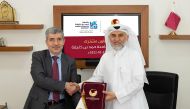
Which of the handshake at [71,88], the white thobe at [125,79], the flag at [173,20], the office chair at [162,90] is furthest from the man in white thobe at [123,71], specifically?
the flag at [173,20]

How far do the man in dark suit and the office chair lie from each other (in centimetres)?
82

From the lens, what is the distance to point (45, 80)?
8.13ft

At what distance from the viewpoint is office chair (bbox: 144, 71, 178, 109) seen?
9.45 ft

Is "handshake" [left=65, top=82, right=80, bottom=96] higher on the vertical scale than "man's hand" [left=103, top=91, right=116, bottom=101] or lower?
higher

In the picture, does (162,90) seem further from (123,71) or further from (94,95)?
(94,95)

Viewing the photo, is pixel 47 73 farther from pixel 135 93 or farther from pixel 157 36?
pixel 157 36

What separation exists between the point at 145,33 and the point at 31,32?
1.36m

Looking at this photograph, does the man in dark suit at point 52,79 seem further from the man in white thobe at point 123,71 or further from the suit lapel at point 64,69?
the man in white thobe at point 123,71

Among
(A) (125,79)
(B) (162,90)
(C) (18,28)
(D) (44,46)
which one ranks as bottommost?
(B) (162,90)

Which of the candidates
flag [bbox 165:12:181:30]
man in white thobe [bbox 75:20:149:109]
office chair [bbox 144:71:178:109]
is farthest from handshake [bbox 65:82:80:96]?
flag [bbox 165:12:181:30]

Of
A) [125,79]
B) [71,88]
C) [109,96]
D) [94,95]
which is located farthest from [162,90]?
[71,88]

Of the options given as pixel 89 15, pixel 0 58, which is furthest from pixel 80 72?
pixel 0 58

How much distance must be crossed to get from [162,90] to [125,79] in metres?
0.61

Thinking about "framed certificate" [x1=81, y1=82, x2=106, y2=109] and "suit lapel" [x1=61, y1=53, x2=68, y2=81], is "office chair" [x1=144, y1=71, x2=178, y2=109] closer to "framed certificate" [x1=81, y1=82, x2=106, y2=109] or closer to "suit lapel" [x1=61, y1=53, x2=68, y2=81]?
"framed certificate" [x1=81, y1=82, x2=106, y2=109]
